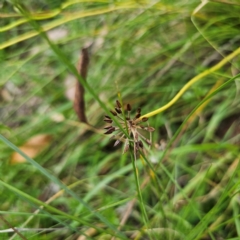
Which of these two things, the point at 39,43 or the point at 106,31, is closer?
the point at 106,31

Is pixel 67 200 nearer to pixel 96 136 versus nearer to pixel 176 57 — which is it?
pixel 96 136

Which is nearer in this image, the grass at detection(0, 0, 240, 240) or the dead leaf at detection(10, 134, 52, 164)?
the grass at detection(0, 0, 240, 240)

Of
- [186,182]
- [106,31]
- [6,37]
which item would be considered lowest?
[186,182]

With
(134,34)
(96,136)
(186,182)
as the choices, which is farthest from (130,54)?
(186,182)

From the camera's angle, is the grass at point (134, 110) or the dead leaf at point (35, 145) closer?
the grass at point (134, 110)
